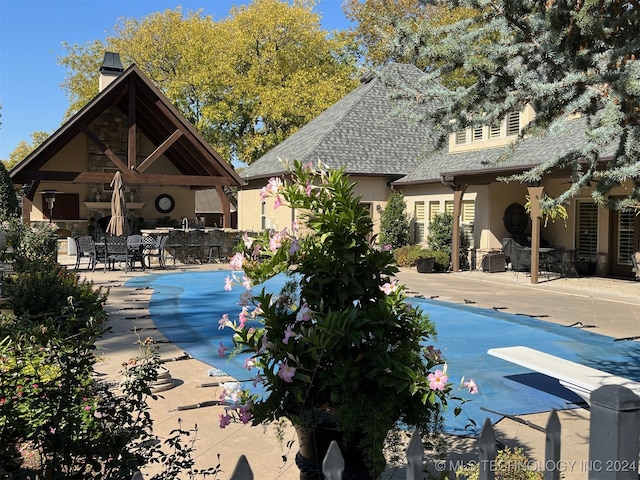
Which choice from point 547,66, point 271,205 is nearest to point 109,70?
point 271,205

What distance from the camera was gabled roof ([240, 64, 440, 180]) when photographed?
23703 mm

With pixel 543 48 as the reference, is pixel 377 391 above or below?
below

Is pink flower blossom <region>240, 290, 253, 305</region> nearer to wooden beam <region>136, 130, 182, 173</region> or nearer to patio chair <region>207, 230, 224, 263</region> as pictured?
patio chair <region>207, 230, 224, 263</region>

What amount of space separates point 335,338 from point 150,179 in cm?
2035

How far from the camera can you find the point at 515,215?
19.8 m

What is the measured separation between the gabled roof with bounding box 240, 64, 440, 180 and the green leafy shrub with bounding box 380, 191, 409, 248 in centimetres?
Answer: 152

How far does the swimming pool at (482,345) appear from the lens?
654cm

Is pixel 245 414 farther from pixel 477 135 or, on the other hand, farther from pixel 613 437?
pixel 477 135

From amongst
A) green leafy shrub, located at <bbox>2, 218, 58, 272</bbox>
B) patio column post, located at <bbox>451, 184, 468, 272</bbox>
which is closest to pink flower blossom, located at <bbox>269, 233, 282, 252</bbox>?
green leafy shrub, located at <bbox>2, 218, 58, 272</bbox>

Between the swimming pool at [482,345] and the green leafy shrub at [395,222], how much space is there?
864 cm

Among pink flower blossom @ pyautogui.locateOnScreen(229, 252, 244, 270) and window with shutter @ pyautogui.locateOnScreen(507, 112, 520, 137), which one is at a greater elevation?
window with shutter @ pyautogui.locateOnScreen(507, 112, 520, 137)

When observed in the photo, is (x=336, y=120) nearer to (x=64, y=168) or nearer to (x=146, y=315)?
(x=64, y=168)

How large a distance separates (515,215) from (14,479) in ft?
62.1

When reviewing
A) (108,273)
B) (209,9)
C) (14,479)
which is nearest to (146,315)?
(108,273)
